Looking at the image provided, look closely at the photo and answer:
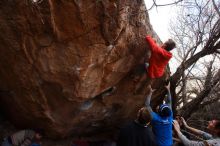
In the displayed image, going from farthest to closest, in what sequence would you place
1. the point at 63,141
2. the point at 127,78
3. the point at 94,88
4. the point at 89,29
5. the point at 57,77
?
the point at 63,141 → the point at 127,78 → the point at 94,88 → the point at 57,77 → the point at 89,29

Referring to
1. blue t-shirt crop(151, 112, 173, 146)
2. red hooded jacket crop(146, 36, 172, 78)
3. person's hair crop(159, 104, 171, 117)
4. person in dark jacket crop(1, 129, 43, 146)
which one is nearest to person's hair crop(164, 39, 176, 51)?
red hooded jacket crop(146, 36, 172, 78)

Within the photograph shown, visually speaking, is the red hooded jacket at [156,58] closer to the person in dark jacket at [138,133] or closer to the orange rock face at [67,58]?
the orange rock face at [67,58]

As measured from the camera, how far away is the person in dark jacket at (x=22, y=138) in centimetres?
551

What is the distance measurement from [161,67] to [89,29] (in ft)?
5.63

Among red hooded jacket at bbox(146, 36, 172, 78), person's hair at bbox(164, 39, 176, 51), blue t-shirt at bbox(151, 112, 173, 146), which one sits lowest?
blue t-shirt at bbox(151, 112, 173, 146)

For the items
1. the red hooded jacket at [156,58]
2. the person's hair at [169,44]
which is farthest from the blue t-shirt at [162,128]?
the person's hair at [169,44]

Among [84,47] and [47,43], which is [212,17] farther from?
[47,43]

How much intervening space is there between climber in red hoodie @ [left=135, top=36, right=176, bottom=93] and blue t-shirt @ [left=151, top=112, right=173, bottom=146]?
99 centimetres

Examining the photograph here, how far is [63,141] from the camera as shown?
22.3ft

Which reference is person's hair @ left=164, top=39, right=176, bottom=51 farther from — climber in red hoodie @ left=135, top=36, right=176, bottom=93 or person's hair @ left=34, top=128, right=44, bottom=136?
person's hair @ left=34, top=128, right=44, bottom=136

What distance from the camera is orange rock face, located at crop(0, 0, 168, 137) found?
4.46 m

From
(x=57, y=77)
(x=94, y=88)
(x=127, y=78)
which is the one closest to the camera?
(x=57, y=77)

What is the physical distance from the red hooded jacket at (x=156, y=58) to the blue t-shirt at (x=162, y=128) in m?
0.98

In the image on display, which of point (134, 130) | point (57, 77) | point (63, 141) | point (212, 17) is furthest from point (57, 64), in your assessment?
point (212, 17)
